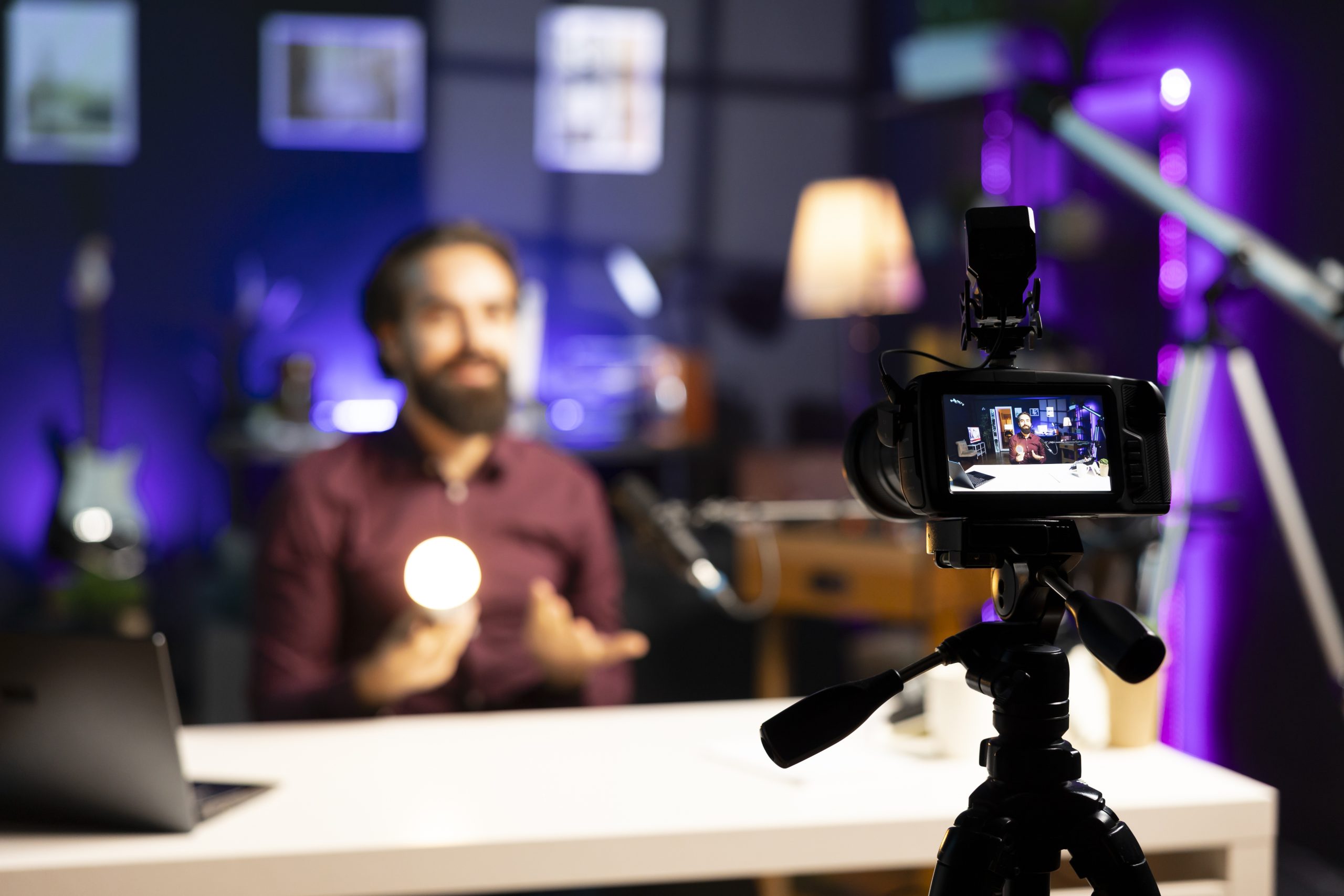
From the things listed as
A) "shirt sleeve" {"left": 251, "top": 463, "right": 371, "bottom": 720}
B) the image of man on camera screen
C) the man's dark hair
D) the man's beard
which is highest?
the man's dark hair

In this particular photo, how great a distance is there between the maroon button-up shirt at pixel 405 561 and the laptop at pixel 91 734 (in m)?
0.90

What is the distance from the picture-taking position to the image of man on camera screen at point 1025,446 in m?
0.78

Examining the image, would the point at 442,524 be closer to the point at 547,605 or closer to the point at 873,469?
the point at 547,605

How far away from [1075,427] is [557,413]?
4034 millimetres

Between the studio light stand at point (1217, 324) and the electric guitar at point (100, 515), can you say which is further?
the electric guitar at point (100, 515)

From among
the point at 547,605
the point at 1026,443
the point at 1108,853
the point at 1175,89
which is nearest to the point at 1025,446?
the point at 1026,443

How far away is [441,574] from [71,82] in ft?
13.2

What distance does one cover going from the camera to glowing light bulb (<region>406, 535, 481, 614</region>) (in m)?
1.46

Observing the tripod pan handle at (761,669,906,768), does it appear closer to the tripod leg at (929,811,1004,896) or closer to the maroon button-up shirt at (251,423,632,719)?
the tripod leg at (929,811,1004,896)

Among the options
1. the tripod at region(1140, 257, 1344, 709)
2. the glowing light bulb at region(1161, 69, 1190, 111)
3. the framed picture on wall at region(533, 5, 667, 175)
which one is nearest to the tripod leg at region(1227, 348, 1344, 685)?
the tripod at region(1140, 257, 1344, 709)

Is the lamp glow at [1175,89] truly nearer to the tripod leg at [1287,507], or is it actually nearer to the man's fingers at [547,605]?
the tripod leg at [1287,507]

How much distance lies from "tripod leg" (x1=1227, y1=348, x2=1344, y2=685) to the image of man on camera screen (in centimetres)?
172

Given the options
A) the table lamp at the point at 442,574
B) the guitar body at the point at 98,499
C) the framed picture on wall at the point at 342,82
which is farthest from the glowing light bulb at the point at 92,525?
the table lamp at the point at 442,574

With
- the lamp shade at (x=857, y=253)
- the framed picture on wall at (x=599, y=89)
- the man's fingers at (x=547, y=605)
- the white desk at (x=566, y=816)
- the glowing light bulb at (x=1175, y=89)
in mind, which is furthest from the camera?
the framed picture on wall at (x=599, y=89)
